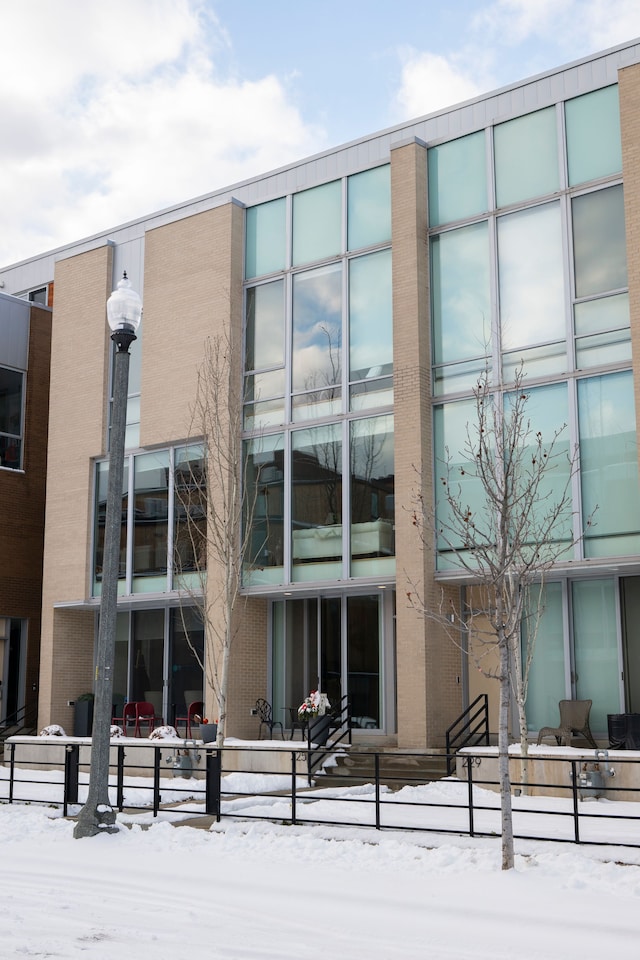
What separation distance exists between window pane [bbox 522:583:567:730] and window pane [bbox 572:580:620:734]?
11.8 inches

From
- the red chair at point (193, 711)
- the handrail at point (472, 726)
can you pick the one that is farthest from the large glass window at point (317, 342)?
the red chair at point (193, 711)

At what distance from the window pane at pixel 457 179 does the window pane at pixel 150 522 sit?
8328 millimetres

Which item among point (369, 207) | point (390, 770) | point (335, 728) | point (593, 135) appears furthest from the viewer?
point (369, 207)

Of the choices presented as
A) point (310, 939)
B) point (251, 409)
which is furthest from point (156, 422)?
point (310, 939)

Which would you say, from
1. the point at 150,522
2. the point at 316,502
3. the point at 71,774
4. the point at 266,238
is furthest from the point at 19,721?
the point at 266,238

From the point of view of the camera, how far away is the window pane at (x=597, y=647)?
57.9 feet

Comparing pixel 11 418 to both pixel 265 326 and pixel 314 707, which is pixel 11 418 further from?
pixel 314 707

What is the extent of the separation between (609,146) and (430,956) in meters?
15.4

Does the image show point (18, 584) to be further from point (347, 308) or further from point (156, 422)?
point (347, 308)

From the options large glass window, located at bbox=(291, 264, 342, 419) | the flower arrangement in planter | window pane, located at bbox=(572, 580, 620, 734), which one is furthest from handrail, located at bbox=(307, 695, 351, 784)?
large glass window, located at bbox=(291, 264, 342, 419)

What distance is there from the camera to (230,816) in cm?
1273

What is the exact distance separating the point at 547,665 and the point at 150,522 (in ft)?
32.7

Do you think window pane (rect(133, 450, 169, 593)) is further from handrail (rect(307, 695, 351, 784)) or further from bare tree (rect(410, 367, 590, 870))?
bare tree (rect(410, 367, 590, 870))

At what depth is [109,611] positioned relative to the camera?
1252 centimetres
